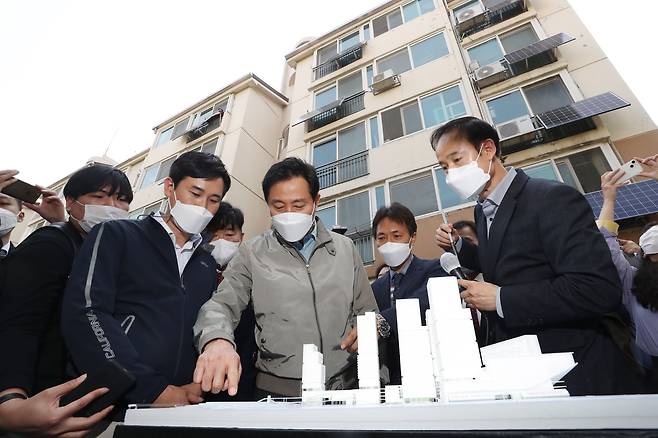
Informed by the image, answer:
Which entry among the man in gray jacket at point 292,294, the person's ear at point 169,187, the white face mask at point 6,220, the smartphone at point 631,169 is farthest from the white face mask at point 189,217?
the smartphone at point 631,169

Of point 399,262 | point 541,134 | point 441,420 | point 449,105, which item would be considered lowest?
point 441,420

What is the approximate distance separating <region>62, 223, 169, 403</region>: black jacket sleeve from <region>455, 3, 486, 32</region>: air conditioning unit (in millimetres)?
12498

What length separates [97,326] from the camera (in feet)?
4.00

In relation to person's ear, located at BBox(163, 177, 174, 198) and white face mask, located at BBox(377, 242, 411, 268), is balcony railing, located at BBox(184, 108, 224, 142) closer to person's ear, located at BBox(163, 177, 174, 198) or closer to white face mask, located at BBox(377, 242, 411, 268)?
person's ear, located at BBox(163, 177, 174, 198)

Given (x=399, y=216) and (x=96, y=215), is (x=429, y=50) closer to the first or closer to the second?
(x=399, y=216)

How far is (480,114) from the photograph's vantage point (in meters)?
8.35

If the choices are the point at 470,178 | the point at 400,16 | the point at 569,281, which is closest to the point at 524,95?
the point at 400,16

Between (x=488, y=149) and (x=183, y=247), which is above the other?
(x=488, y=149)

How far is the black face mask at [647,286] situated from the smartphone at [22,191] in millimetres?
4054

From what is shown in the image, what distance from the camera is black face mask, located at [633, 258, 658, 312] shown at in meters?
1.77

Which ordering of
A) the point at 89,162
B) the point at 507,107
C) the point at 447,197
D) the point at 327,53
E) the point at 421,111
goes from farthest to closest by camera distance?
the point at 89,162, the point at 327,53, the point at 421,111, the point at 507,107, the point at 447,197

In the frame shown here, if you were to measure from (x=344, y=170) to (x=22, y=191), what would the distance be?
8145 mm

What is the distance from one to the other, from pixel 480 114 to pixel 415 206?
120 inches

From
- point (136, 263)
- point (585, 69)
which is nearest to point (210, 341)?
point (136, 263)
